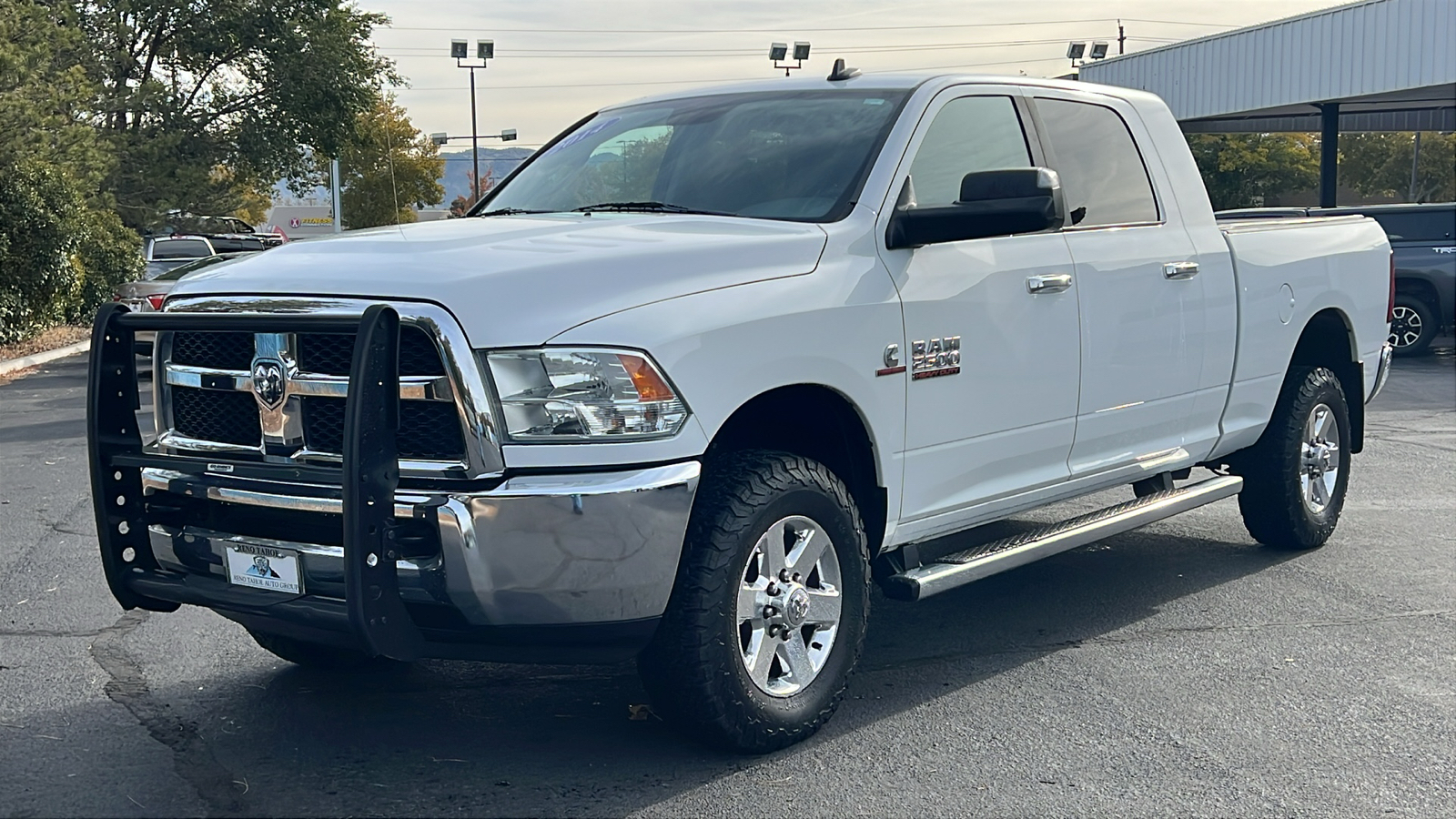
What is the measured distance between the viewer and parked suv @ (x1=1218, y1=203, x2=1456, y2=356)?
17.6 meters

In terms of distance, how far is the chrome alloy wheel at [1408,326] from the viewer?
707 inches

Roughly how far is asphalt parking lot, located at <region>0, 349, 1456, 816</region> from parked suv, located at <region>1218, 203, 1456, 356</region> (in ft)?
39.4

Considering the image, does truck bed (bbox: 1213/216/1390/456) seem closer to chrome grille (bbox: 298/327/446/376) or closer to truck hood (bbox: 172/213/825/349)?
truck hood (bbox: 172/213/825/349)

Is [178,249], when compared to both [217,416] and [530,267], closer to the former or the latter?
[217,416]

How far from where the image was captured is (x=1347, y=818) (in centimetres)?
391

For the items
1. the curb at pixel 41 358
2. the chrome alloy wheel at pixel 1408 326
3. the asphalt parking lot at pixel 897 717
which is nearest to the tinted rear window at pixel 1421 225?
the chrome alloy wheel at pixel 1408 326

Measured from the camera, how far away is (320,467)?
13.2ft

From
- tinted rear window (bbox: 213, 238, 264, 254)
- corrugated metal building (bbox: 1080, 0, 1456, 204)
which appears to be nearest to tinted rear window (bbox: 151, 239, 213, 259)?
tinted rear window (bbox: 213, 238, 264, 254)

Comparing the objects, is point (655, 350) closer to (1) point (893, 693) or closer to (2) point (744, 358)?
(2) point (744, 358)

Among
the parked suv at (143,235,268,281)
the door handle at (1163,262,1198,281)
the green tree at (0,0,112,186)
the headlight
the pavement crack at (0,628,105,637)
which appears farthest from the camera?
the parked suv at (143,235,268,281)

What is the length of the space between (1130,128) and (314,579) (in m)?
3.96

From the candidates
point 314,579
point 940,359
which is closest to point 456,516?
point 314,579

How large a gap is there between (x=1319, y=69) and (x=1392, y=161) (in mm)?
49140

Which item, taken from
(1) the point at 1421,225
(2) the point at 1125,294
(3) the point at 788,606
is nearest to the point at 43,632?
(3) the point at 788,606
